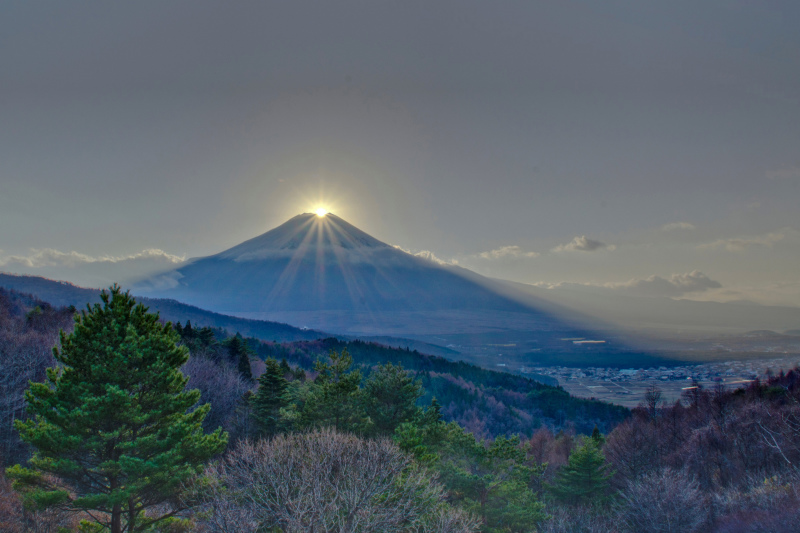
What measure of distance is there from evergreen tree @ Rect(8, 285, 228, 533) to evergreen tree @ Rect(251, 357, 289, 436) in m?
10.7

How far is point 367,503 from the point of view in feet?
41.3

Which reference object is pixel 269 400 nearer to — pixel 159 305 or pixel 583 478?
pixel 583 478

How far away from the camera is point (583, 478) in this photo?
2972cm

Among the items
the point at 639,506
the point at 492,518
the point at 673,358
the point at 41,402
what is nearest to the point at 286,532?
the point at 41,402

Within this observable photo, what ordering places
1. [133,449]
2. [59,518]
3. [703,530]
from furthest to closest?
1. [703,530]
2. [59,518]
3. [133,449]

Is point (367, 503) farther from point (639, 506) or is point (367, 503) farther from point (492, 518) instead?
point (639, 506)

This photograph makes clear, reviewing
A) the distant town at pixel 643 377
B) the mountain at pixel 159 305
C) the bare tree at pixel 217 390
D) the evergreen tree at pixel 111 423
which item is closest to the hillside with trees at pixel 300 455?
the evergreen tree at pixel 111 423

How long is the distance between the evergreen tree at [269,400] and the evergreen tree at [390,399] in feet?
16.9

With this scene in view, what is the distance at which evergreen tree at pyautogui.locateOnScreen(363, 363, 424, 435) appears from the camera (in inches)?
950

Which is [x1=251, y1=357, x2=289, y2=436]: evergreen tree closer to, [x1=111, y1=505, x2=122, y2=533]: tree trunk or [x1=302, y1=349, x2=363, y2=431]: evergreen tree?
[x1=302, y1=349, x2=363, y2=431]: evergreen tree

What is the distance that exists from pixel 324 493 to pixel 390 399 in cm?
1150

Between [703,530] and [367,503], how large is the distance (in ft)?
59.6

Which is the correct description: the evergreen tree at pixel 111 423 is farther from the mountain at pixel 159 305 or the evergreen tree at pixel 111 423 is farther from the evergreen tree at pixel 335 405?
the mountain at pixel 159 305

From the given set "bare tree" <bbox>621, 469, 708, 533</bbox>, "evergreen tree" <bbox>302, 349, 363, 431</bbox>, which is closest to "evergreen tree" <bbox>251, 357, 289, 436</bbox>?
"evergreen tree" <bbox>302, 349, 363, 431</bbox>
